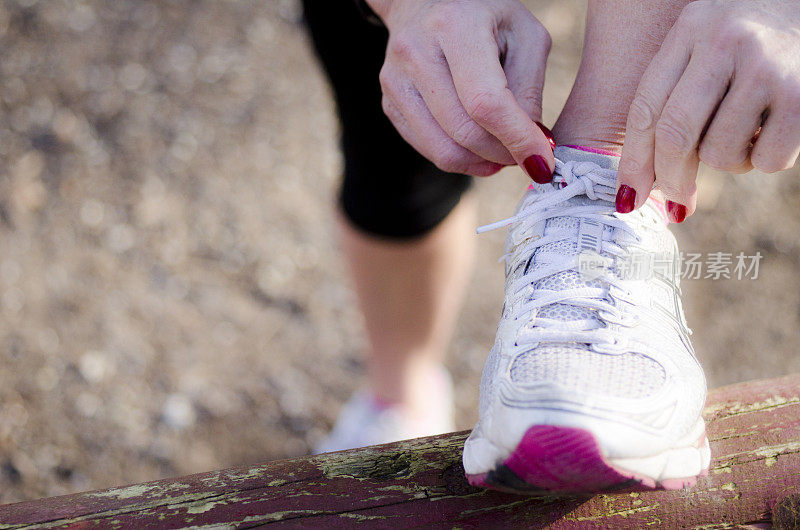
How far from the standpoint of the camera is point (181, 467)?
1961mm

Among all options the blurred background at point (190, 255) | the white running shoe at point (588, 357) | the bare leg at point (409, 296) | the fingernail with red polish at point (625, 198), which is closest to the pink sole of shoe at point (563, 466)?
the white running shoe at point (588, 357)

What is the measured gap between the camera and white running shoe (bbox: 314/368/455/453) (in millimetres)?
1854

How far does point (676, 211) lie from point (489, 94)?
0.37 meters

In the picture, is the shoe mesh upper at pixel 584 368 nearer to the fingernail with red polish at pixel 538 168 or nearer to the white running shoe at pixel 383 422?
the fingernail with red polish at pixel 538 168

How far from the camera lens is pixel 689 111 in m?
0.79

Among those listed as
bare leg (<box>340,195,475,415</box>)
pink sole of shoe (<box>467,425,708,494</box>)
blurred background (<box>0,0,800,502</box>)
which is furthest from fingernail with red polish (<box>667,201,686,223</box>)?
blurred background (<box>0,0,800,502</box>)

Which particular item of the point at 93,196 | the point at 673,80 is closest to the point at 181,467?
the point at 93,196

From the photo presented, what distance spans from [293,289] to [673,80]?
5.95 feet

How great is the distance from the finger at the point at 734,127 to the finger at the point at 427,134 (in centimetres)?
33

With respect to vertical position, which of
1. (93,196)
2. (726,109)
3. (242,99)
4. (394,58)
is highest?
(726,109)

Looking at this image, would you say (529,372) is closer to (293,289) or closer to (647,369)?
(647,369)

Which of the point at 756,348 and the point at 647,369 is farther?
the point at 756,348

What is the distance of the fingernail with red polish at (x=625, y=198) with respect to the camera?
36.1 inches

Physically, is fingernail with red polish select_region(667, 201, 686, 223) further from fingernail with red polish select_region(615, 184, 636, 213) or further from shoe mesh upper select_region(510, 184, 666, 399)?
shoe mesh upper select_region(510, 184, 666, 399)
